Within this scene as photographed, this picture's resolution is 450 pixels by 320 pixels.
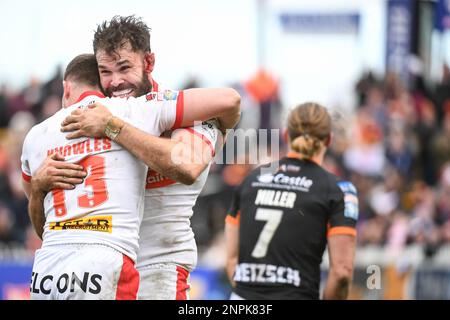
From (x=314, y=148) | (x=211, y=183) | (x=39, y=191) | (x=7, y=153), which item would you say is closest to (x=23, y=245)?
(x=7, y=153)

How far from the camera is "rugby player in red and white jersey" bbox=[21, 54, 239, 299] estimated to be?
5.16 metres

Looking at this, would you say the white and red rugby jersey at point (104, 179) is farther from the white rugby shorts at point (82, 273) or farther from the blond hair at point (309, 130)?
the blond hair at point (309, 130)

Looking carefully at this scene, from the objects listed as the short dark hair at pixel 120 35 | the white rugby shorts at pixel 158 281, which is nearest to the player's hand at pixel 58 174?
the short dark hair at pixel 120 35

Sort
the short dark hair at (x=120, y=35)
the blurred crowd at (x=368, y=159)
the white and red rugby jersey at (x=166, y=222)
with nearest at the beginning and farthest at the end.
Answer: the short dark hair at (x=120, y=35) → the white and red rugby jersey at (x=166, y=222) → the blurred crowd at (x=368, y=159)

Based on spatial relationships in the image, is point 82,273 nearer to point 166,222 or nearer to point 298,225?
point 166,222

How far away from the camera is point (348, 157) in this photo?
56.3ft

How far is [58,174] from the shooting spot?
531 cm

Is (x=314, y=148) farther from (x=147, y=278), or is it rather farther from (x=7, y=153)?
(x=7, y=153)

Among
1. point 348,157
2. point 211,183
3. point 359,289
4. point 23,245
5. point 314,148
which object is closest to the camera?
point 314,148

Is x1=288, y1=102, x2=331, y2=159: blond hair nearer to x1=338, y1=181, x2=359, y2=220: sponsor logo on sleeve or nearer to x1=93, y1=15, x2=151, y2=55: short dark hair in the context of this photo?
x1=338, y1=181, x2=359, y2=220: sponsor logo on sleeve

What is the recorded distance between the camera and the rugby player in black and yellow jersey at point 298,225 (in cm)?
696

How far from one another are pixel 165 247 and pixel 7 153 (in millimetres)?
10765

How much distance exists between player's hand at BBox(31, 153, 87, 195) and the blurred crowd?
327 inches

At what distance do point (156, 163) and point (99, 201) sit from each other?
0.36 meters
